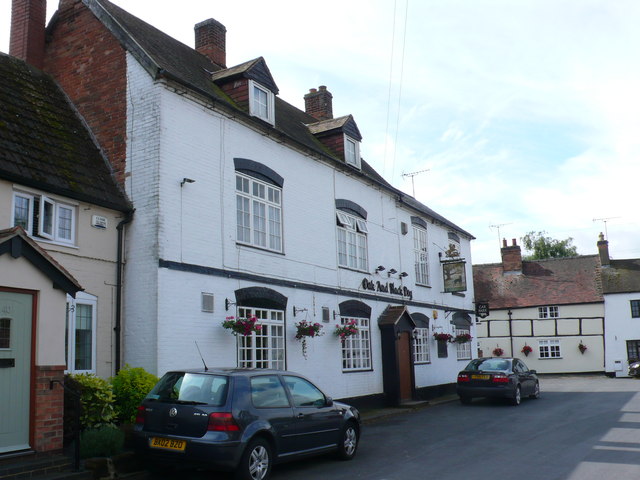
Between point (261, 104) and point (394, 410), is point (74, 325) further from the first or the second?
point (394, 410)

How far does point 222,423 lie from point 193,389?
32.1 inches

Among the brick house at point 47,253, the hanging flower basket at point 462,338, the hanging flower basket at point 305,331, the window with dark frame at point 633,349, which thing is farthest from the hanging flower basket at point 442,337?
the window with dark frame at point 633,349

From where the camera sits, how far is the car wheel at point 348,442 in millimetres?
10734

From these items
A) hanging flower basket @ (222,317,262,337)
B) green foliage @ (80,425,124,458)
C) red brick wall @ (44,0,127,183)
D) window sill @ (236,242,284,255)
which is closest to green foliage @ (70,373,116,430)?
green foliage @ (80,425,124,458)

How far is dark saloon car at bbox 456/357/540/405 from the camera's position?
19797 millimetres

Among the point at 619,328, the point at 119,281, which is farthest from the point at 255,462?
the point at 619,328

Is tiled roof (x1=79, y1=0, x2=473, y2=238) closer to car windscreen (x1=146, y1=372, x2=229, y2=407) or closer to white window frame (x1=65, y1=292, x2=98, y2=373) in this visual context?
white window frame (x1=65, y1=292, x2=98, y2=373)

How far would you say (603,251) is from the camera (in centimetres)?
4300

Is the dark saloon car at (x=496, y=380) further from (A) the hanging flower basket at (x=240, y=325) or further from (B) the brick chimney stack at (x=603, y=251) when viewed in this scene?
(B) the brick chimney stack at (x=603, y=251)

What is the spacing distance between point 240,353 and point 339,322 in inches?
188

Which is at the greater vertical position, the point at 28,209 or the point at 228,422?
the point at 28,209

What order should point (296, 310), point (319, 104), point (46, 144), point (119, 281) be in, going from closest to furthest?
point (46, 144) < point (119, 281) < point (296, 310) < point (319, 104)

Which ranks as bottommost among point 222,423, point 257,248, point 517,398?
point 517,398

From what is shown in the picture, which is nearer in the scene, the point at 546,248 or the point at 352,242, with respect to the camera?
the point at 352,242
